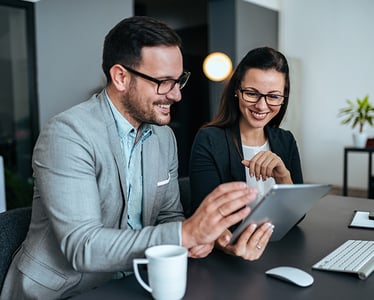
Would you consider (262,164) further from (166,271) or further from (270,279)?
(166,271)

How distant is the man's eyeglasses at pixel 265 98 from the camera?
1.56 metres

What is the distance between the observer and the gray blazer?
91 cm

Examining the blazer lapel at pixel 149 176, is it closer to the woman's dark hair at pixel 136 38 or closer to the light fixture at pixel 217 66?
the woman's dark hair at pixel 136 38

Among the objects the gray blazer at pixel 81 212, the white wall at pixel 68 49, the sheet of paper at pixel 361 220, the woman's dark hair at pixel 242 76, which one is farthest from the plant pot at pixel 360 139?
the gray blazer at pixel 81 212

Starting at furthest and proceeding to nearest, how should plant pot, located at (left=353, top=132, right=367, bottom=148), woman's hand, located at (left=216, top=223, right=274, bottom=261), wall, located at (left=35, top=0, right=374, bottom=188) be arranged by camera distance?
wall, located at (left=35, top=0, right=374, bottom=188), plant pot, located at (left=353, top=132, right=367, bottom=148), woman's hand, located at (left=216, top=223, right=274, bottom=261)

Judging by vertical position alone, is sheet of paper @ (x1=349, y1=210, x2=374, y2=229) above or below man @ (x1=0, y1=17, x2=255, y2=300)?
below

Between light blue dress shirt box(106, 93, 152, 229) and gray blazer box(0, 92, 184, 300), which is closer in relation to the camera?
gray blazer box(0, 92, 184, 300)

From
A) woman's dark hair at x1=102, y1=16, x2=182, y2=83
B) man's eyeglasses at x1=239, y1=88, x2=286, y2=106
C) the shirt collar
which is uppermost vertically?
woman's dark hair at x1=102, y1=16, x2=182, y2=83

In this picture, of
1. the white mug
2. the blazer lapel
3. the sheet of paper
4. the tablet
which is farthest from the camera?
the sheet of paper

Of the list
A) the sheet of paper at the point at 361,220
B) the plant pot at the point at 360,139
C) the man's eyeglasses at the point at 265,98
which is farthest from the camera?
the plant pot at the point at 360,139

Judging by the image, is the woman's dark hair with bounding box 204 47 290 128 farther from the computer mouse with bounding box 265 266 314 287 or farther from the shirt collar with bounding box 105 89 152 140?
the computer mouse with bounding box 265 266 314 287

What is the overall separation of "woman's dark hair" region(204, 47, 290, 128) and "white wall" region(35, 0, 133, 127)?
2.45m

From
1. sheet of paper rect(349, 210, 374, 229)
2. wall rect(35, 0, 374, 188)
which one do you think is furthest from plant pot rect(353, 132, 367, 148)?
sheet of paper rect(349, 210, 374, 229)

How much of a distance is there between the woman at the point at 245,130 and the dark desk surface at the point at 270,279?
0.98ft
